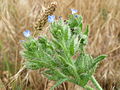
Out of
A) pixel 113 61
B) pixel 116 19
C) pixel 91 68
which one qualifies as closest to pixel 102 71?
pixel 113 61

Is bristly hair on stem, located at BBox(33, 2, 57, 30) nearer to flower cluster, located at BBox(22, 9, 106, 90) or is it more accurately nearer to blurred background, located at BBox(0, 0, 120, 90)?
flower cluster, located at BBox(22, 9, 106, 90)

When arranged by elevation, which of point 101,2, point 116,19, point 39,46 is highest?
point 101,2

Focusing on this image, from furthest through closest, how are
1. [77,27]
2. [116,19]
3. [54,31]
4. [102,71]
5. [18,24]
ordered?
[18,24] < [116,19] < [102,71] < [77,27] < [54,31]

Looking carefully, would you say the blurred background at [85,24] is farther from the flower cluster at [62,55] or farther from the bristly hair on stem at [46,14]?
the flower cluster at [62,55]

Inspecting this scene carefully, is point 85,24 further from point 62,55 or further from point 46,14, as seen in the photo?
point 62,55

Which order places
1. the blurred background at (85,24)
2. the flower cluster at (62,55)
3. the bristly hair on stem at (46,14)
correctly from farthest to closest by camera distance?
1. the blurred background at (85,24)
2. the bristly hair on stem at (46,14)
3. the flower cluster at (62,55)

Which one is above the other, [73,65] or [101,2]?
[101,2]

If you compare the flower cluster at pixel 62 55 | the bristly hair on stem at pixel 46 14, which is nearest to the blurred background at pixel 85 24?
the bristly hair on stem at pixel 46 14

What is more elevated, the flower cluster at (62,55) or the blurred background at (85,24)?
the blurred background at (85,24)

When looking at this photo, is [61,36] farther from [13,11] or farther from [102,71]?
[13,11]
